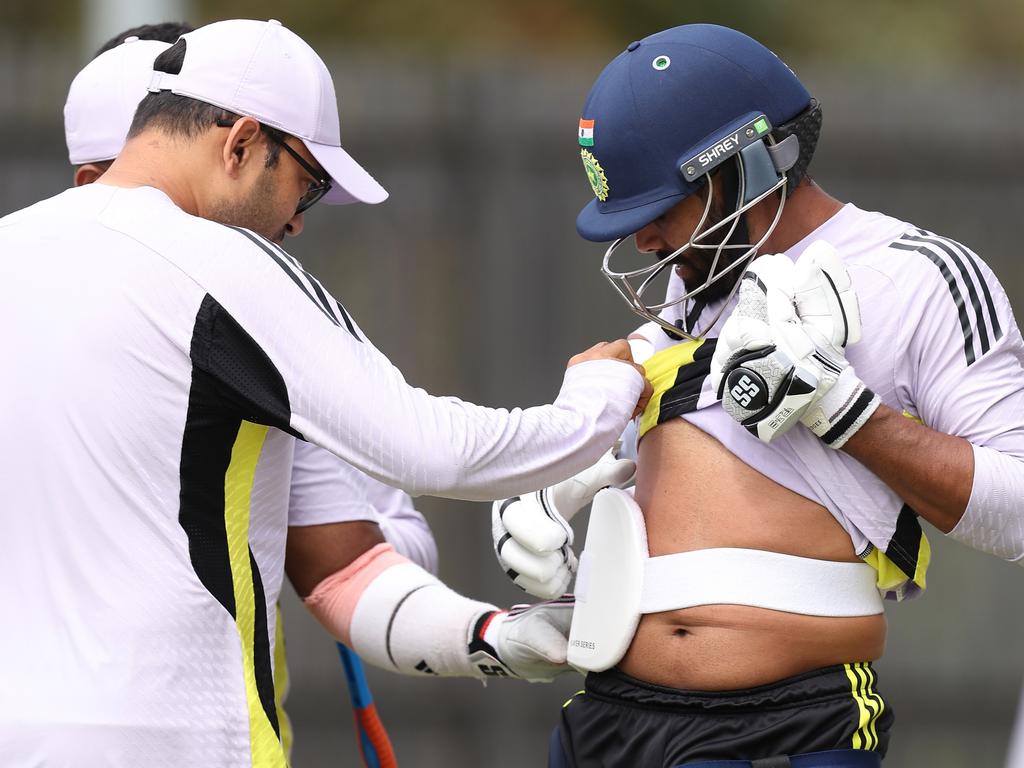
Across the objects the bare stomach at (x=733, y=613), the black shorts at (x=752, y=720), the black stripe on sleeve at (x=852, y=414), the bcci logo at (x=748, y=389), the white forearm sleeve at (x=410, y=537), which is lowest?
the white forearm sleeve at (x=410, y=537)

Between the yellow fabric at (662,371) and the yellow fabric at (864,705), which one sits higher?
the yellow fabric at (662,371)

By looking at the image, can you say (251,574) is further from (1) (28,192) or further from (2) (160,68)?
(1) (28,192)

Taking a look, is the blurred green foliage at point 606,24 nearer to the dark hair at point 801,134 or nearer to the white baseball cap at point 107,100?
the white baseball cap at point 107,100

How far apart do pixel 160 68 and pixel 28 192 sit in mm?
3167

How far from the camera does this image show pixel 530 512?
3158mm

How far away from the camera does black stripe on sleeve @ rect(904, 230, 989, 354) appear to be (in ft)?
9.00

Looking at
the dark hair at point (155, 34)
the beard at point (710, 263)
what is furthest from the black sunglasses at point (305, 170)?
the dark hair at point (155, 34)

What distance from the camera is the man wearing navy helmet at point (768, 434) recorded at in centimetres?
269

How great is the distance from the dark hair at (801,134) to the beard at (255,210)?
3.27 feet

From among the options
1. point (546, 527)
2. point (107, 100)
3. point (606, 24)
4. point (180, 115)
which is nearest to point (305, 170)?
point (180, 115)

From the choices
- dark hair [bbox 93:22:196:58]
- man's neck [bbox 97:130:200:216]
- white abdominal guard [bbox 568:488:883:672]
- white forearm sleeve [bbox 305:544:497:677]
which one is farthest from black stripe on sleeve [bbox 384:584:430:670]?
dark hair [bbox 93:22:196:58]

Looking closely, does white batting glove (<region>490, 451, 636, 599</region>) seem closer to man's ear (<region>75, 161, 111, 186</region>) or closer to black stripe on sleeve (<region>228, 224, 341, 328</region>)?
black stripe on sleeve (<region>228, 224, 341, 328</region>)

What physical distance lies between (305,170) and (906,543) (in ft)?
4.55

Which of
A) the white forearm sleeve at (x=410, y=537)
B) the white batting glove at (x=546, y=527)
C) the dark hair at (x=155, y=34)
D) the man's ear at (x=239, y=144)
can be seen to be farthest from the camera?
the white forearm sleeve at (x=410, y=537)
